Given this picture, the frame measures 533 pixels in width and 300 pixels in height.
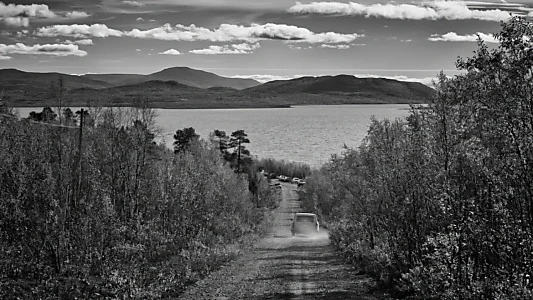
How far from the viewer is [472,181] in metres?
9.97

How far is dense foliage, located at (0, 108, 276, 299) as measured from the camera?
52.0 ft

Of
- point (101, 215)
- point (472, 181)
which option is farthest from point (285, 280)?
point (472, 181)

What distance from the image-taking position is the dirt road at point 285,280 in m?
15.7

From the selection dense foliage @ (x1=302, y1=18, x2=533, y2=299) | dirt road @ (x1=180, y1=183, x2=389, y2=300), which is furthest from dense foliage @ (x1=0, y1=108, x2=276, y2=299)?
dense foliage @ (x1=302, y1=18, x2=533, y2=299)

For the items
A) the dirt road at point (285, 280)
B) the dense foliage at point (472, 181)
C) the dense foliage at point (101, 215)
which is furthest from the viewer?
Result: the dense foliage at point (101, 215)

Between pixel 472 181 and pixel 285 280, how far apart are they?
998 cm

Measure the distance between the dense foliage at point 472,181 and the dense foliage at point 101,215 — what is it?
304 inches

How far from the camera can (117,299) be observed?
1454cm

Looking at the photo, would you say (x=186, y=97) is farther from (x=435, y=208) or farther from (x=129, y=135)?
(x=435, y=208)

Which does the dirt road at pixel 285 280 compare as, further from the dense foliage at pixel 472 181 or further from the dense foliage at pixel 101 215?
the dense foliage at pixel 472 181

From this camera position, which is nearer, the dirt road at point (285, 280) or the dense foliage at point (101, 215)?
the dirt road at point (285, 280)

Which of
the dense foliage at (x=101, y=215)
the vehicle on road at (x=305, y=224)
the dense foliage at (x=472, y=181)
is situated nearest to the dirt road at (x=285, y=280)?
the dense foliage at (x=101, y=215)

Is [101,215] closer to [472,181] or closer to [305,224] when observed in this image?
[472,181]

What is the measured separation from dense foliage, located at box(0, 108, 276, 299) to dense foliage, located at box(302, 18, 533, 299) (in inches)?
304
